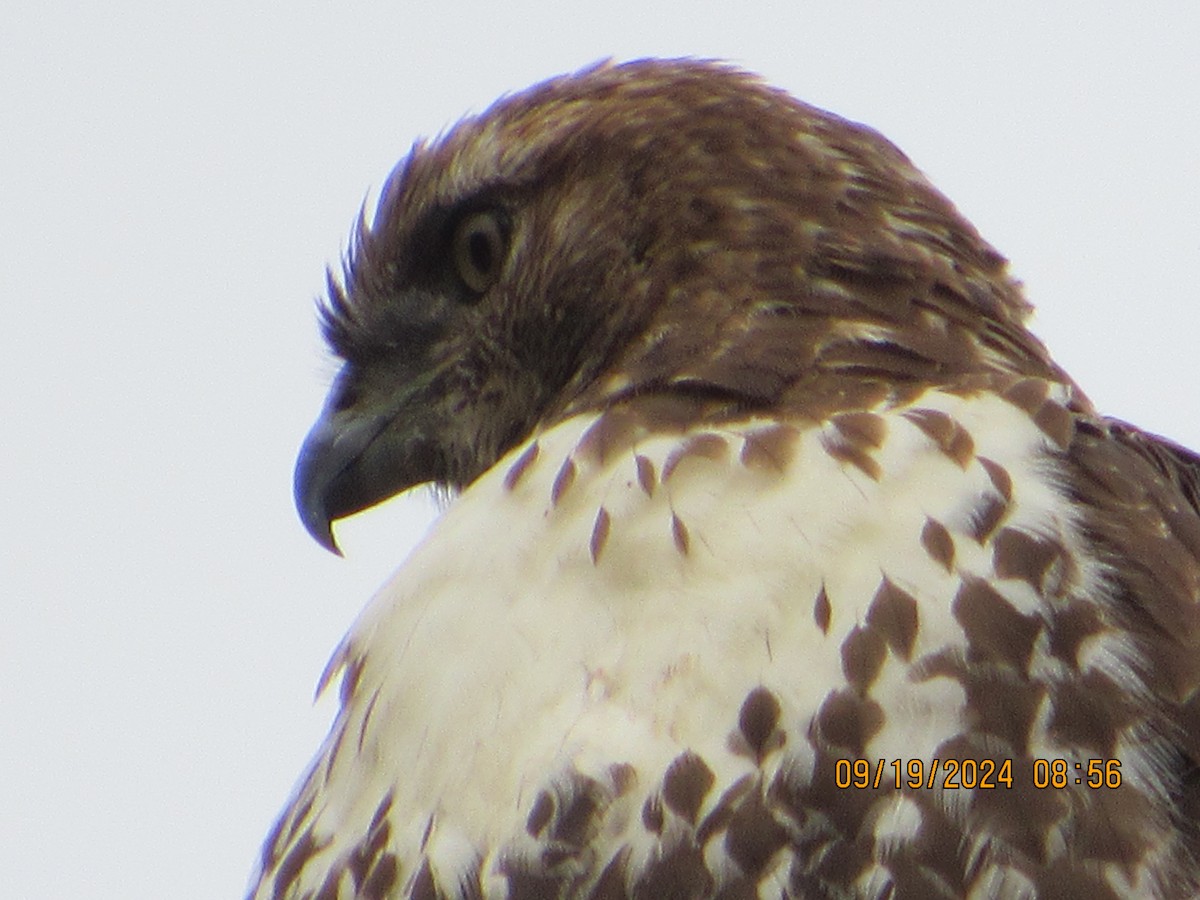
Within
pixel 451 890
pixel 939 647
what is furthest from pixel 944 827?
pixel 451 890

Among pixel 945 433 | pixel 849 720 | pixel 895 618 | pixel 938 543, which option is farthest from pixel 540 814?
pixel 945 433

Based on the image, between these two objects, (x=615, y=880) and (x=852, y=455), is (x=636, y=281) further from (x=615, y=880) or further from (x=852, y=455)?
(x=615, y=880)

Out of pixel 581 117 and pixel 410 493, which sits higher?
pixel 581 117

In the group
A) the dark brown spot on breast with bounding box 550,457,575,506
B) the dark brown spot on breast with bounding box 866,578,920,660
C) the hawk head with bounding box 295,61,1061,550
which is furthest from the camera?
the hawk head with bounding box 295,61,1061,550

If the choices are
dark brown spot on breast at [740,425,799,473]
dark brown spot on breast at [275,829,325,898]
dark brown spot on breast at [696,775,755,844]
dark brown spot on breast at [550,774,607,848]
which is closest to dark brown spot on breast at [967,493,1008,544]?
dark brown spot on breast at [740,425,799,473]

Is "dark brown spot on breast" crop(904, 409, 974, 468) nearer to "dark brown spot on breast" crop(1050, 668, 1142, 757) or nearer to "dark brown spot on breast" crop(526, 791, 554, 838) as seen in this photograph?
"dark brown spot on breast" crop(1050, 668, 1142, 757)

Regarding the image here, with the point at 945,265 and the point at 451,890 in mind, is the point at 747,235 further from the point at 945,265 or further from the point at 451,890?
the point at 451,890
